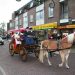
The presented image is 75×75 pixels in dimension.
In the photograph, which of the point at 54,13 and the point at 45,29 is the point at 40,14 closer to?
the point at 45,29

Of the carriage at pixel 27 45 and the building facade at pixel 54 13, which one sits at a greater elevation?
the building facade at pixel 54 13

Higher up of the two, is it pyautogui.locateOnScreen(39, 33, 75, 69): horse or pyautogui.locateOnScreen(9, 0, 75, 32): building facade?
pyautogui.locateOnScreen(9, 0, 75, 32): building facade

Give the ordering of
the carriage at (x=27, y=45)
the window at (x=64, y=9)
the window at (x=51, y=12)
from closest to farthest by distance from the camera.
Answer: the carriage at (x=27, y=45)
the window at (x=64, y=9)
the window at (x=51, y=12)

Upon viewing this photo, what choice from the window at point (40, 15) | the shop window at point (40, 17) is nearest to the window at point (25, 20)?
the window at point (40, 15)

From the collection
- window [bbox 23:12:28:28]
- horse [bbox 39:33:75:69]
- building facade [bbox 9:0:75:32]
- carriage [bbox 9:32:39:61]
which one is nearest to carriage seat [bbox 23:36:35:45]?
carriage [bbox 9:32:39:61]

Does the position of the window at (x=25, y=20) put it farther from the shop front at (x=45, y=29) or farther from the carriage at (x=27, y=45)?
the carriage at (x=27, y=45)

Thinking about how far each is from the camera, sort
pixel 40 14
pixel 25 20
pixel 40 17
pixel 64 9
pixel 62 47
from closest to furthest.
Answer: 1. pixel 62 47
2. pixel 64 9
3. pixel 40 17
4. pixel 40 14
5. pixel 25 20

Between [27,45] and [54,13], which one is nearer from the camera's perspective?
[27,45]

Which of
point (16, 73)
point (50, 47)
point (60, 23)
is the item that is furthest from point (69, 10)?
point (16, 73)

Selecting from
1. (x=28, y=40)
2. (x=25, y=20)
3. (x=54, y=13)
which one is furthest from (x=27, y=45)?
(x=25, y=20)

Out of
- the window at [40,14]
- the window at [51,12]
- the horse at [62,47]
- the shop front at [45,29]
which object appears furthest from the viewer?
the window at [40,14]

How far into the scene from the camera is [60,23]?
38750 millimetres

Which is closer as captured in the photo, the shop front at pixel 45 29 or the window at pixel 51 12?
the shop front at pixel 45 29

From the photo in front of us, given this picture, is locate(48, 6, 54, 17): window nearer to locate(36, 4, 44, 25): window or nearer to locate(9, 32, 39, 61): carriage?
locate(36, 4, 44, 25): window
